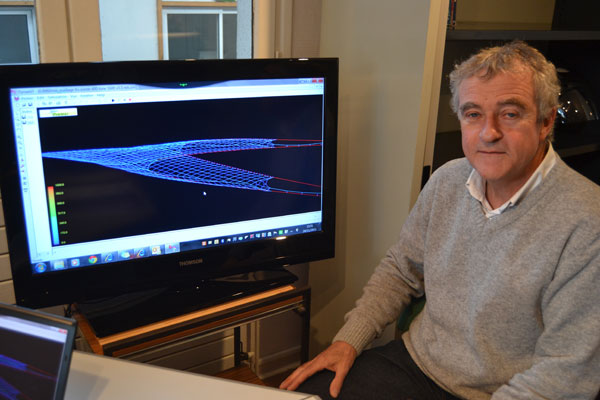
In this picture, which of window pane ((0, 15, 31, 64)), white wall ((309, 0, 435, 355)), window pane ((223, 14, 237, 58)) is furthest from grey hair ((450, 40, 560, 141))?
window pane ((0, 15, 31, 64))

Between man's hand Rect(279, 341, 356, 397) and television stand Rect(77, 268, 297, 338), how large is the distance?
23 cm

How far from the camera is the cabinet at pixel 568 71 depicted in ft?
6.87

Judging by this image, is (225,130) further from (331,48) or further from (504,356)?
(504,356)

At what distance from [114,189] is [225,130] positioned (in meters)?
0.31

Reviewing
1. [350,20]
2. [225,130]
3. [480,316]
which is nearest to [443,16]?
[350,20]

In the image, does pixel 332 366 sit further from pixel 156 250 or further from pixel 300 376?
pixel 156 250

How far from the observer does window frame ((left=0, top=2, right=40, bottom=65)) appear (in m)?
1.50

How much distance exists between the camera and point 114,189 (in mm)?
1356

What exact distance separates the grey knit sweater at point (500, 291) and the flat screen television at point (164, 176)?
0.27 m

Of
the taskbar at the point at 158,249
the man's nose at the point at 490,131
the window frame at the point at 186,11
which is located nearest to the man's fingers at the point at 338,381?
the taskbar at the point at 158,249

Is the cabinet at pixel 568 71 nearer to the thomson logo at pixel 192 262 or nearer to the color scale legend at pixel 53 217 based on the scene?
the thomson logo at pixel 192 262

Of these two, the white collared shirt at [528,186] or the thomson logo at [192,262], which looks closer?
the white collared shirt at [528,186]

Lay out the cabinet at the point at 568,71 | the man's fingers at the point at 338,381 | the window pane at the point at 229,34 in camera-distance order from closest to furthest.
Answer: the man's fingers at the point at 338,381 → the window pane at the point at 229,34 → the cabinet at the point at 568,71

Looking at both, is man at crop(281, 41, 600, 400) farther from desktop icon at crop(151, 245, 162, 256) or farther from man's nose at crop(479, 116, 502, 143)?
desktop icon at crop(151, 245, 162, 256)
